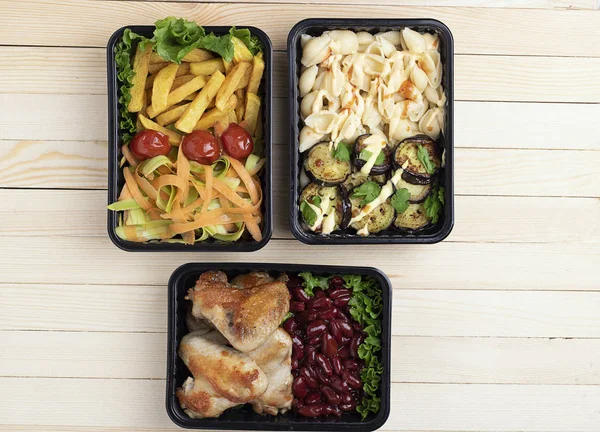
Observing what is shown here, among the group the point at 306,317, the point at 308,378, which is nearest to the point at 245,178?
the point at 306,317

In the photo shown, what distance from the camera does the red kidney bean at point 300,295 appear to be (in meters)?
2.28

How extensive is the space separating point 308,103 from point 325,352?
3.10 ft

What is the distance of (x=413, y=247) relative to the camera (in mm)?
2453

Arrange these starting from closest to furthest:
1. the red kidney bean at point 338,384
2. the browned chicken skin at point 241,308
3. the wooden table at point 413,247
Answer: the browned chicken skin at point 241,308 < the red kidney bean at point 338,384 < the wooden table at point 413,247

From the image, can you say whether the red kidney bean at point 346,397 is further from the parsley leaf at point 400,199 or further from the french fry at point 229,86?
the french fry at point 229,86

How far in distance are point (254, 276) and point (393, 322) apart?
62cm

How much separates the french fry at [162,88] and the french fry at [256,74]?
287 millimetres

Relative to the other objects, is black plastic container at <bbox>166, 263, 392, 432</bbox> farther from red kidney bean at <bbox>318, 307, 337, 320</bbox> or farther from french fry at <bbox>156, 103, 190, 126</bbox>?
french fry at <bbox>156, 103, 190, 126</bbox>

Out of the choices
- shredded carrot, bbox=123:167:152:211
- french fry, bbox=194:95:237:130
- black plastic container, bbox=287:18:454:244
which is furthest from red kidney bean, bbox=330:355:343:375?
french fry, bbox=194:95:237:130

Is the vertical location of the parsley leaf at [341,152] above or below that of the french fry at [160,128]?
below

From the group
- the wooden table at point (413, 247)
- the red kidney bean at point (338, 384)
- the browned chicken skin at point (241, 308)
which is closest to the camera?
the browned chicken skin at point (241, 308)

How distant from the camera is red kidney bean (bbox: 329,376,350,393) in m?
2.24

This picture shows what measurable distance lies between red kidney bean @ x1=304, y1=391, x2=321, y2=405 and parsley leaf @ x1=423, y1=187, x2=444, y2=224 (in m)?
0.80

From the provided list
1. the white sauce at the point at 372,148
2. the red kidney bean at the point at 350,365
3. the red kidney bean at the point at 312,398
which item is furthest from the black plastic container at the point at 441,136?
the red kidney bean at the point at 312,398
